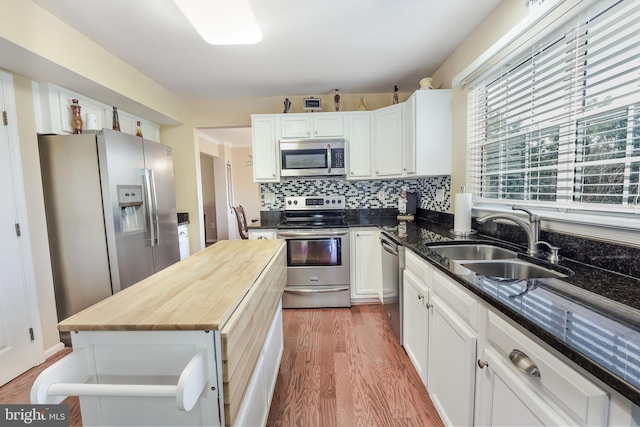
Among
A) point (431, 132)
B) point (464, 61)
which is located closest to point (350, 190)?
point (431, 132)

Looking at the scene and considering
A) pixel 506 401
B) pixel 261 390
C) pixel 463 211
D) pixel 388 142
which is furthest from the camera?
pixel 388 142

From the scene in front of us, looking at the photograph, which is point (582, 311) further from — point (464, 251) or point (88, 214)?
point (88, 214)

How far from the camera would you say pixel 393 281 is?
223 centimetres

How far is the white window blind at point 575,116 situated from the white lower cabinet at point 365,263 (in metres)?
1.27

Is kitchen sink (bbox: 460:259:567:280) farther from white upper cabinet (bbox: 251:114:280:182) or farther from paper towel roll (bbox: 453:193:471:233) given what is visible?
white upper cabinet (bbox: 251:114:280:182)

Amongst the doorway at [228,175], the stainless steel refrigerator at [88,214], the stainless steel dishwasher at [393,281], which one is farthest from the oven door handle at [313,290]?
the doorway at [228,175]

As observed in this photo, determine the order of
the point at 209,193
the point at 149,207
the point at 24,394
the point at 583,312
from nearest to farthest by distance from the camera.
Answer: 1. the point at 583,312
2. the point at 24,394
3. the point at 149,207
4. the point at 209,193

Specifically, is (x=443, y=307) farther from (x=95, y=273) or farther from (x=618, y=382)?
(x=95, y=273)

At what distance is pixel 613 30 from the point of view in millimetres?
1152

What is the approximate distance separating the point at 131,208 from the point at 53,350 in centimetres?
129

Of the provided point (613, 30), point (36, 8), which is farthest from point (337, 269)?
point (36, 8)

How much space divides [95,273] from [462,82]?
11.2 ft

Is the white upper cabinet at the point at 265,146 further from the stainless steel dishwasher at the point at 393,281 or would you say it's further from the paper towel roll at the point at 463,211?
the paper towel roll at the point at 463,211

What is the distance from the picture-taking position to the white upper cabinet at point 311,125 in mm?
3100
